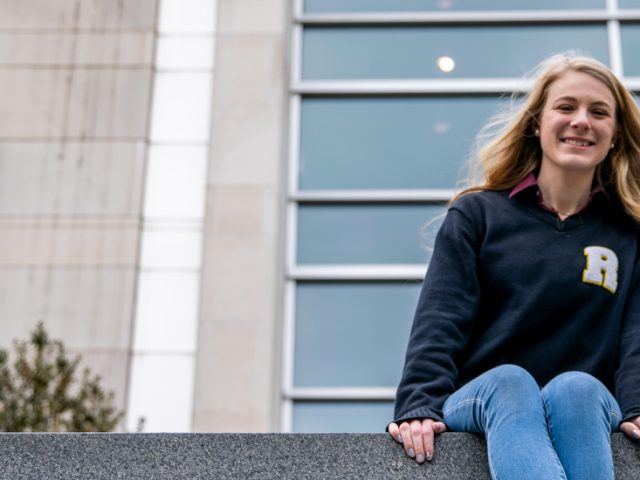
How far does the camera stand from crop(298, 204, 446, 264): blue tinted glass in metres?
10.1

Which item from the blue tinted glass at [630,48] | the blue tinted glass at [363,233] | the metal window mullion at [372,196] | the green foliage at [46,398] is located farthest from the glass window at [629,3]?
the green foliage at [46,398]

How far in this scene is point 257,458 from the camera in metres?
3.38

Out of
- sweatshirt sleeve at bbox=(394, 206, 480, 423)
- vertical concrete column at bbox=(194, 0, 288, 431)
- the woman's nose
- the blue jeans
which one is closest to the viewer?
the blue jeans

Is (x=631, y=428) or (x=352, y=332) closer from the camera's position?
(x=631, y=428)

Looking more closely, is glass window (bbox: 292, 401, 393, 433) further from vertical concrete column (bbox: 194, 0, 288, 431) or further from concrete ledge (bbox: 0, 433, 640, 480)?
concrete ledge (bbox: 0, 433, 640, 480)

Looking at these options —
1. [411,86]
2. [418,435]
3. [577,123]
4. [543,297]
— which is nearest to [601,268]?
[543,297]

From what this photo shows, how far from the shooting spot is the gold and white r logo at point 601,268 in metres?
3.75

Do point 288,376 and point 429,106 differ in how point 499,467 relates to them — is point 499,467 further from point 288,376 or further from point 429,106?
point 429,106

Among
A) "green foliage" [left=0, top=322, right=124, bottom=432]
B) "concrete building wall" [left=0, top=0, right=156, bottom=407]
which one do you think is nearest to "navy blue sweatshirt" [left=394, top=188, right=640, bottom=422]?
"green foliage" [left=0, top=322, right=124, bottom=432]

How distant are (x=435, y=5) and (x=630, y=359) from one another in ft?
25.5

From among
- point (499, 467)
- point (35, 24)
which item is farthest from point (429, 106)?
point (499, 467)

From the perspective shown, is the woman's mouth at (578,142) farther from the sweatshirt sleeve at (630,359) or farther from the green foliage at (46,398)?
the green foliage at (46,398)

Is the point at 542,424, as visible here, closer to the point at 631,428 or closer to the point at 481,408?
the point at 481,408

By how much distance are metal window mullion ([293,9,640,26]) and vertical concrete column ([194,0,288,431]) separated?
632mm
